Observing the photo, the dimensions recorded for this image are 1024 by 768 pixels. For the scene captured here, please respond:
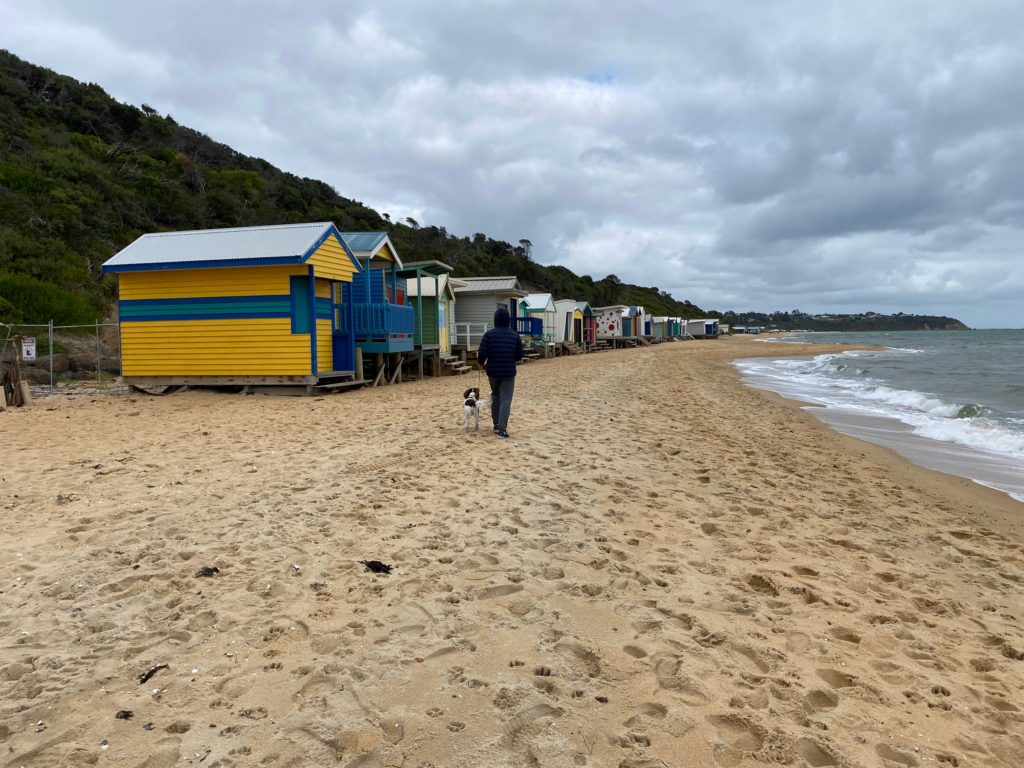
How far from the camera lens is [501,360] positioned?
924 cm

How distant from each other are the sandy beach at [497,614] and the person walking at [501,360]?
5.09 ft

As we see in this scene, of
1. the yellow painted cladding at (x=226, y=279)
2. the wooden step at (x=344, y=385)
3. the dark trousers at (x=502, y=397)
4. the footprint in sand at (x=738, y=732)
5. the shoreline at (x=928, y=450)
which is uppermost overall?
the yellow painted cladding at (x=226, y=279)

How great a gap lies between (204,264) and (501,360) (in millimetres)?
8866

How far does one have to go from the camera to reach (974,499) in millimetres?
7410

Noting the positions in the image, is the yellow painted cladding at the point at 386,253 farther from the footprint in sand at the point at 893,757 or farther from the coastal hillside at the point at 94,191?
the footprint in sand at the point at 893,757

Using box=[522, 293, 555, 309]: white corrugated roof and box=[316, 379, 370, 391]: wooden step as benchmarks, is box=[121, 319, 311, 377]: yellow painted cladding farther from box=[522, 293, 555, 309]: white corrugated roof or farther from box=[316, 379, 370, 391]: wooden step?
box=[522, 293, 555, 309]: white corrugated roof

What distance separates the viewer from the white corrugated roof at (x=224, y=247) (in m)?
14.2

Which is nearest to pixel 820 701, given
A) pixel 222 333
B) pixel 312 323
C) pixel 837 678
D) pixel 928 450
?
pixel 837 678

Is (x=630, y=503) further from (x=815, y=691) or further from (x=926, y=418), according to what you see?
(x=926, y=418)

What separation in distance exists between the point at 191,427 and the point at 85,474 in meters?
3.43

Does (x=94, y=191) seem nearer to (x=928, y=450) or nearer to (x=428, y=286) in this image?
(x=428, y=286)

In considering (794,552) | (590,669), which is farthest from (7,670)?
(794,552)

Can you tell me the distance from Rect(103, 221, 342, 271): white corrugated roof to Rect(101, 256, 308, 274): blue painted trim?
0.02 metres

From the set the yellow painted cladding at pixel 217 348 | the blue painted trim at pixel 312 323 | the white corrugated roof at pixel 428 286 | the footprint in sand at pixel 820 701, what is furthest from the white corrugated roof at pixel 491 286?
the footprint in sand at pixel 820 701
